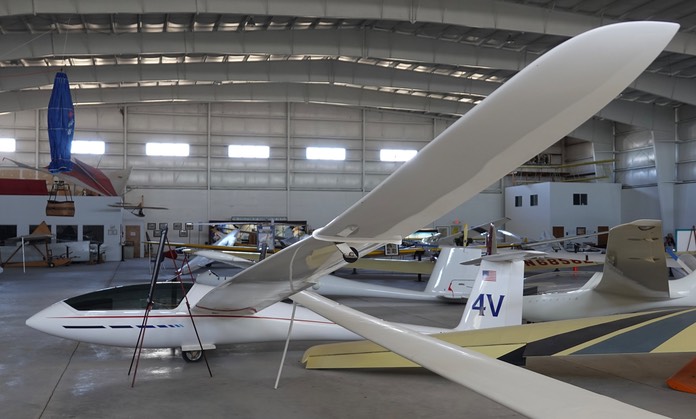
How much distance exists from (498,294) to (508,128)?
481cm

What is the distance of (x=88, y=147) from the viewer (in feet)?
95.0

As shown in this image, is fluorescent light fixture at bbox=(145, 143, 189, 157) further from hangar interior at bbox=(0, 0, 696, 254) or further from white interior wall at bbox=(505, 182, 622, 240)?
white interior wall at bbox=(505, 182, 622, 240)

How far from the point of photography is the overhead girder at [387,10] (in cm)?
1405

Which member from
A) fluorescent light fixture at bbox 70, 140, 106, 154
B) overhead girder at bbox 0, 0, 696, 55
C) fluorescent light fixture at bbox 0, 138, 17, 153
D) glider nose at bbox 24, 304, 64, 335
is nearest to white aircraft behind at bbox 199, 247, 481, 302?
glider nose at bbox 24, 304, 64, 335

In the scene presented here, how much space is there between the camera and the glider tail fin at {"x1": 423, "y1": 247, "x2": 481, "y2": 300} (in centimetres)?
1048

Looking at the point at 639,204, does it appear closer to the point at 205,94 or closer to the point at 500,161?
the point at 205,94

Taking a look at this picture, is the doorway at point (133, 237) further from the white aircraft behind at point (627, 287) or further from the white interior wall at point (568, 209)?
the white aircraft behind at point (627, 287)

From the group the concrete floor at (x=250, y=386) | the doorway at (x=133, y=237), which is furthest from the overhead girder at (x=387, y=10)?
the doorway at (x=133, y=237)

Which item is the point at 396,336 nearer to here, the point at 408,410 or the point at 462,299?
the point at 408,410

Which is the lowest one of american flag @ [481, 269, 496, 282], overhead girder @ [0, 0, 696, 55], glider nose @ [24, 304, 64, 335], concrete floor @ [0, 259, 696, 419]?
concrete floor @ [0, 259, 696, 419]

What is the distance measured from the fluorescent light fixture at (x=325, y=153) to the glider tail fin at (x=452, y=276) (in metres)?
21.1

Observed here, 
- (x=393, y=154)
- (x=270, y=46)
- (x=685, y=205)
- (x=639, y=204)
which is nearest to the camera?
(x=270, y=46)

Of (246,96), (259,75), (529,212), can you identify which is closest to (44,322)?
(259,75)

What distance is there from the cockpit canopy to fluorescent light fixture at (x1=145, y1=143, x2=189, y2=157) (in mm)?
24039
